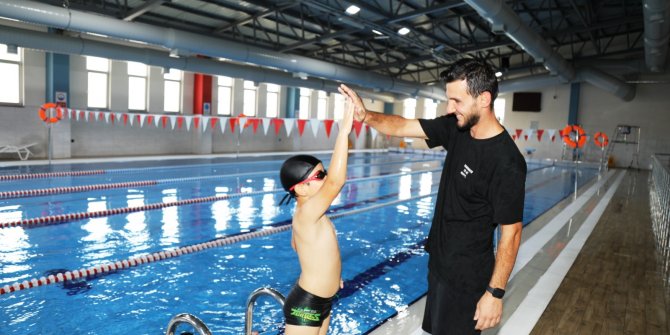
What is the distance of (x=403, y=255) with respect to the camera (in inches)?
210

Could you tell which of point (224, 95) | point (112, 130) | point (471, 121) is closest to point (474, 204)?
point (471, 121)

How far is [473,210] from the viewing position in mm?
1708

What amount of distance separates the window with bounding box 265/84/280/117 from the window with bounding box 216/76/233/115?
213 cm

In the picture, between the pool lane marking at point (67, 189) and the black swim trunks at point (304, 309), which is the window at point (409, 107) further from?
the black swim trunks at point (304, 309)

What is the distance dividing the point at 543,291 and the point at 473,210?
Answer: 2649mm

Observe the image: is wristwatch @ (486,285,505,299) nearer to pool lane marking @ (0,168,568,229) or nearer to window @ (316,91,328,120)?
pool lane marking @ (0,168,568,229)

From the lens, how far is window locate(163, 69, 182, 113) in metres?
15.8

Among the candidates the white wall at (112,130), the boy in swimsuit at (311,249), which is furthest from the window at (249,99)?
the boy in swimsuit at (311,249)

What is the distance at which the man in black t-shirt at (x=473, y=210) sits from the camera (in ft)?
5.20

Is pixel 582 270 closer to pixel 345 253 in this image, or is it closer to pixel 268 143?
pixel 345 253

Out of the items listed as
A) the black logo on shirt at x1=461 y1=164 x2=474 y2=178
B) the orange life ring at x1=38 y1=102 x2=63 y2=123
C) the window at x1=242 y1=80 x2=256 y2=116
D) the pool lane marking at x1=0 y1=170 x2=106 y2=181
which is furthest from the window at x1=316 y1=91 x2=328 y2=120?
the black logo on shirt at x1=461 y1=164 x2=474 y2=178

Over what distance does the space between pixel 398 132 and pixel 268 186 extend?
8.03 m

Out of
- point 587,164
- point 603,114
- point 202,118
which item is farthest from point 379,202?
point 603,114

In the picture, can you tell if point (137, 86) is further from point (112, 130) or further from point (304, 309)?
point (304, 309)
